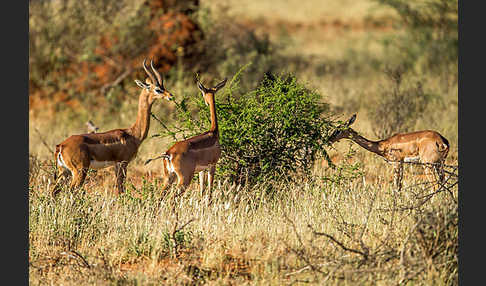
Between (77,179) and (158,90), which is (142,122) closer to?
(158,90)

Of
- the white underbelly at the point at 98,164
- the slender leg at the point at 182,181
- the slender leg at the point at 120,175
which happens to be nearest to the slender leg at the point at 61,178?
the white underbelly at the point at 98,164

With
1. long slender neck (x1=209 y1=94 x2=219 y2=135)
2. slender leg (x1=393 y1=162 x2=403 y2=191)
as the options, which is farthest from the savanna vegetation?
long slender neck (x1=209 y1=94 x2=219 y2=135)

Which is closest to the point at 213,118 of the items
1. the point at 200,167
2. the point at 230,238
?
the point at 200,167

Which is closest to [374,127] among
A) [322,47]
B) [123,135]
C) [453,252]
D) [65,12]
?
[123,135]

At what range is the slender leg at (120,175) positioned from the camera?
274 inches

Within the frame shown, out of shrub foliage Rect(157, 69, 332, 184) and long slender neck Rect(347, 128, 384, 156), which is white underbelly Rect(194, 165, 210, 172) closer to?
shrub foliage Rect(157, 69, 332, 184)

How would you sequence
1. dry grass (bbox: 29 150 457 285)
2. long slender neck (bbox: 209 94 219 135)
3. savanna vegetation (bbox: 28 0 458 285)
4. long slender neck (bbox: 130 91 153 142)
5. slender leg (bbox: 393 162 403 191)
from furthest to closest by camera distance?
1. long slender neck (bbox: 130 91 153 142)
2. slender leg (bbox: 393 162 403 191)
3. long slender neck (bbox: 209 94 219 135)
4. savanna vegetation (bbox: 28 0 458 285)
5. dry grass (bbox: 29 150 457 285)

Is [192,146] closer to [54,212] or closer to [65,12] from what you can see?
[54,212]

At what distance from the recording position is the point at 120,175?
7.10 m

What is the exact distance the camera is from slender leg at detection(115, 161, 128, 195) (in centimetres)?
695

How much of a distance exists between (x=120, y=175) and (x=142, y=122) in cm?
72

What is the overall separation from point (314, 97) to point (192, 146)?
1735 mm

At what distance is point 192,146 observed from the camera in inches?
248

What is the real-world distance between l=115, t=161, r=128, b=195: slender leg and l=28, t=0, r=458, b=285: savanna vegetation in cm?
11
